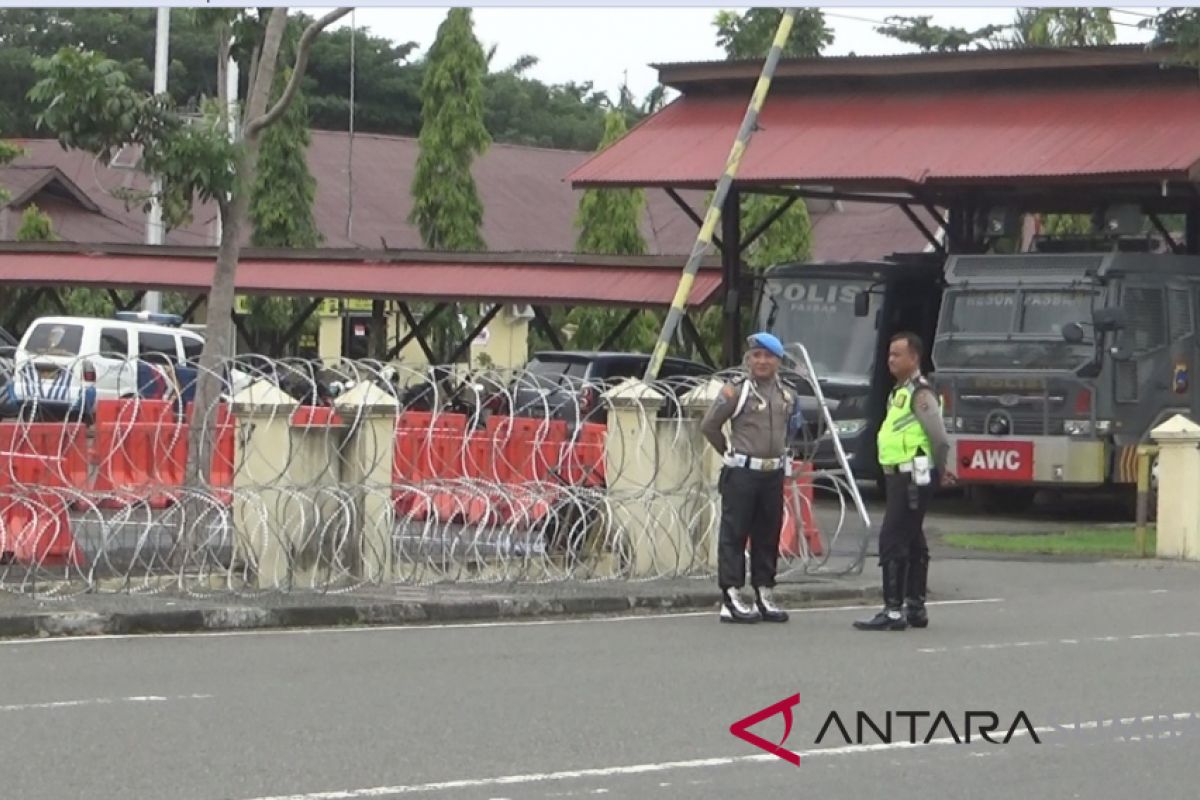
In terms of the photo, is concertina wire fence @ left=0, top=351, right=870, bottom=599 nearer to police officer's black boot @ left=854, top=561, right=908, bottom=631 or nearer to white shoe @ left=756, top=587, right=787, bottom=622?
white shoe @ left=756, top=587, right=787, bottom=622

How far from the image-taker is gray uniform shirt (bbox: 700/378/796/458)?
49.0 feet

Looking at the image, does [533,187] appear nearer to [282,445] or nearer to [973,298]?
[973,298]

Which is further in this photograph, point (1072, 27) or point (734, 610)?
point (1072, 27)

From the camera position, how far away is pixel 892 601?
48.2ft

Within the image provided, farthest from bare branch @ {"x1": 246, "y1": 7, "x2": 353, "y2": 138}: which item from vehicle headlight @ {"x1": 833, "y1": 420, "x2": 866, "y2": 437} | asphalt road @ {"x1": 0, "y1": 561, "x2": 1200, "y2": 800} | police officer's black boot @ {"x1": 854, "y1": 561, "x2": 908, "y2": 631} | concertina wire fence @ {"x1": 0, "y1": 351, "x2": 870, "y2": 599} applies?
vehicle headlight @ {"x1": 833, "y1": 420, "x2": 866, "y2": 437}

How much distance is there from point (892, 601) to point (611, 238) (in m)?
34.8

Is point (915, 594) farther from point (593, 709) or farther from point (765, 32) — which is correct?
point (765, 32)

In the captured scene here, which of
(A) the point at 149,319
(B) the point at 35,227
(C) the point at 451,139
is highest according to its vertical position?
(C) the point at 451,139

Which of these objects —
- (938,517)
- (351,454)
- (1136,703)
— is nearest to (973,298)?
(938,517)

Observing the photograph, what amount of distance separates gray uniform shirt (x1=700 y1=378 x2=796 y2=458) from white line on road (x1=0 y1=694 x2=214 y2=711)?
16.1 feet

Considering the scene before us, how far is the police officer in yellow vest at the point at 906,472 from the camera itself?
577 inches

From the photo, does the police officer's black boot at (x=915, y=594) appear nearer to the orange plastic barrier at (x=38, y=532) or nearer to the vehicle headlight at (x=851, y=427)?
the orange plastic barrier at (x=38, y=532)

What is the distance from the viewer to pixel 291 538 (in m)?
16.1

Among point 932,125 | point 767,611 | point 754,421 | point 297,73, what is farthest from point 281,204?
point 754,421
